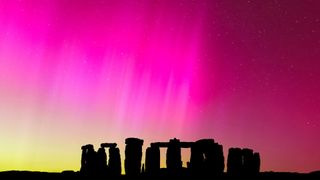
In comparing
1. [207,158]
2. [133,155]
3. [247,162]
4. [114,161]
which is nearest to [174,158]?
[207,158]

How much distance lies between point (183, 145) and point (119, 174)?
3.29m

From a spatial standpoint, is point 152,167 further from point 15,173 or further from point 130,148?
point 15,173

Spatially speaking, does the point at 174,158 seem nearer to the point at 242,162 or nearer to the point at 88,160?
the point at 242,162

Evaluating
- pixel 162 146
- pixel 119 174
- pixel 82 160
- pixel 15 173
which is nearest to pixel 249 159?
pixel 162 146

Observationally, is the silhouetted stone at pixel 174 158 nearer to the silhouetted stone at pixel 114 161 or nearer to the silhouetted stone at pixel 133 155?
the silhouetted stone at pixel 133 155

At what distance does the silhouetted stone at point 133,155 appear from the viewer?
81.0ft

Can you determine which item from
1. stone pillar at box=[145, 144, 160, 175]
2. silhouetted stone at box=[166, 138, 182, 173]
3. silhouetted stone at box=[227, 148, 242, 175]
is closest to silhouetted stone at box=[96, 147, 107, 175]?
stone pillar at box=[145, 144, 160, 175]

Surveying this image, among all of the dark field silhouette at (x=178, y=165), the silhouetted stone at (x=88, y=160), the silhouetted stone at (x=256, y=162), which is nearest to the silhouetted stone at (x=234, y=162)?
the dark field silhouette at (x=178, y=165)

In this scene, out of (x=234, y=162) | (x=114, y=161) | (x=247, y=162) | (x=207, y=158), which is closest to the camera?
(x=207, y=158)

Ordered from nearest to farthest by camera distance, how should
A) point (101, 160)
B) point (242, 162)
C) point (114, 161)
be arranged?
point (242, 162)
point (114, 161)
point (101, 160)

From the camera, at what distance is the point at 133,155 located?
24.9 meters

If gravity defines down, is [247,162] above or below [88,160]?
above

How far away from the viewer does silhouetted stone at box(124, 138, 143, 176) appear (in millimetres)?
24688

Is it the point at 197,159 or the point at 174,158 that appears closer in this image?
the point at 197,159
